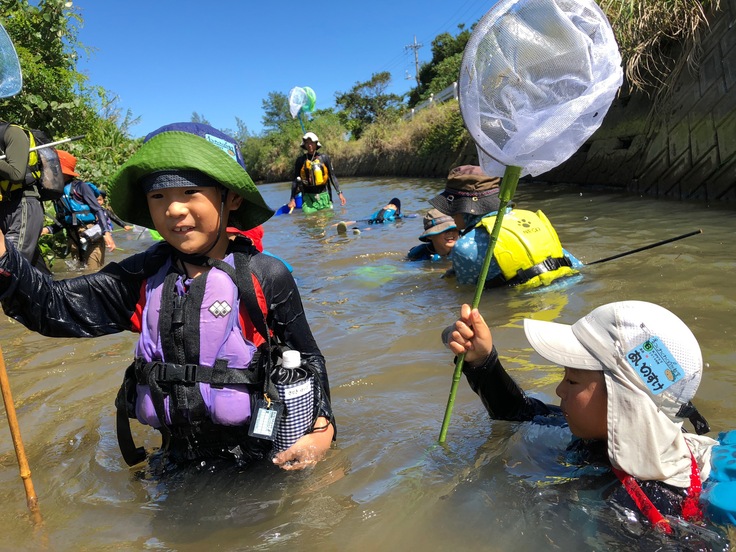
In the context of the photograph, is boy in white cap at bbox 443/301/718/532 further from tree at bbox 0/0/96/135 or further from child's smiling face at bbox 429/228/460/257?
tree at bbox 0/0/96/135

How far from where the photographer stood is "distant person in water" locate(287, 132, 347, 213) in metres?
11.5

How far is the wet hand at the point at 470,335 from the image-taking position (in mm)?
2119

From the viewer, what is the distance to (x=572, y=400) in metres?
1.86

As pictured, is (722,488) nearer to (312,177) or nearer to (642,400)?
(642,400)

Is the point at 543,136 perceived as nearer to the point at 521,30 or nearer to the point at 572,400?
the point at 521,30

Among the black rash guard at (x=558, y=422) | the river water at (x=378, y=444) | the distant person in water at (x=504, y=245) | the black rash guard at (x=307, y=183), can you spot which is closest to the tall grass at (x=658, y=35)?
the river water at (x=378, y=444)

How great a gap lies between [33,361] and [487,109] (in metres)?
3.64

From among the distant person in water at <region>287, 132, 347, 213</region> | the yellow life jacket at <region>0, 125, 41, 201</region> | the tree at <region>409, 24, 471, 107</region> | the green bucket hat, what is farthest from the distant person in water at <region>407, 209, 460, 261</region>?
the tree at <region>409, 24, 471, 107</region>

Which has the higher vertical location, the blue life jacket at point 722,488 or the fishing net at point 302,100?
the fishing net at point 302,100

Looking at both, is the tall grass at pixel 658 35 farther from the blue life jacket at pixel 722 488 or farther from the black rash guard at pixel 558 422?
the blue life jacket at pixel 722 488

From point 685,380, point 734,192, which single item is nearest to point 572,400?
point 685,380

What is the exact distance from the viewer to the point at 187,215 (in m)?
1.98

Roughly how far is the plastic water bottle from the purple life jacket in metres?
0.13

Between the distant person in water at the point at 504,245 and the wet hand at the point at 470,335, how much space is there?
7.42ft
